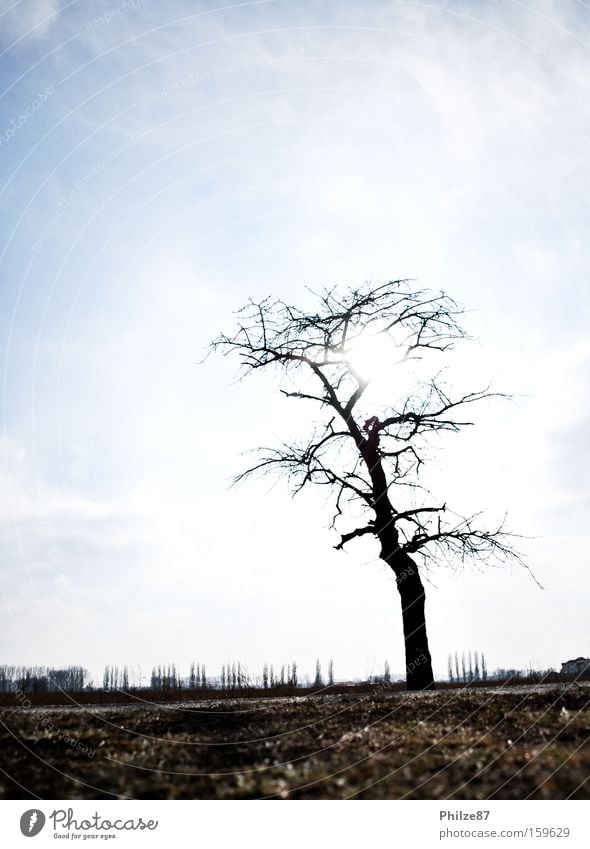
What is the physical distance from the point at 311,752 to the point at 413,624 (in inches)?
493

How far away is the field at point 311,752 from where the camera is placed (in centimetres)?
839

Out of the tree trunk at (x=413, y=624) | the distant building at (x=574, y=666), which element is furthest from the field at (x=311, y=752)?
the distant building at (x=574, y=666)

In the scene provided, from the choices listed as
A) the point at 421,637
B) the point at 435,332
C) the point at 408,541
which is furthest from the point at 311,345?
the point at 421,637

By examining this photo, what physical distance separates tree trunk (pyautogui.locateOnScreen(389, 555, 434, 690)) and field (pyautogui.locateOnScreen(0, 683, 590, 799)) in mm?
6844

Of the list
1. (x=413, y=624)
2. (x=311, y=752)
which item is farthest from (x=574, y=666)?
(x=311, y=752)

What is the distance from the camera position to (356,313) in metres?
24.3

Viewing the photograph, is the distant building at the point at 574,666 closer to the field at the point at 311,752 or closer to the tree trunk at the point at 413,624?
the tree trunk at the point at 413,624

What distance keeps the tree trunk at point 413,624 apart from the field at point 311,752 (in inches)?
269

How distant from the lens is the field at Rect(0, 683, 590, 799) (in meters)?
8.39

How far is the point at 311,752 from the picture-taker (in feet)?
32.8

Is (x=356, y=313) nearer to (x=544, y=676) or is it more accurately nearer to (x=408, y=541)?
(x=408, y=541)

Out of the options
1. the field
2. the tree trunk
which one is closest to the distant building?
the tree trunk

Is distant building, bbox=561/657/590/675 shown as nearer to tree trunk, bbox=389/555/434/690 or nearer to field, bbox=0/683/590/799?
tree trunk, bbox=389/555/434/690

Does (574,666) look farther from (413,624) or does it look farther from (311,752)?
(311,752)
